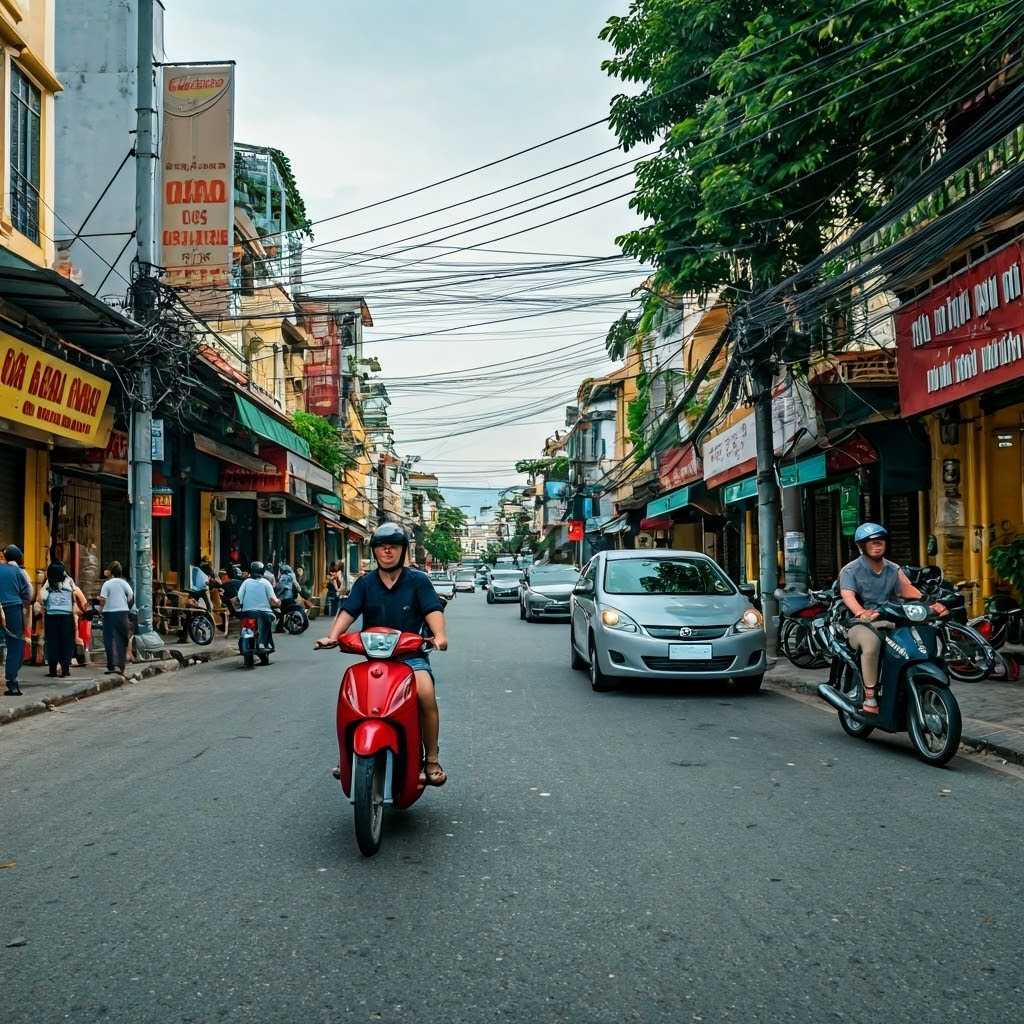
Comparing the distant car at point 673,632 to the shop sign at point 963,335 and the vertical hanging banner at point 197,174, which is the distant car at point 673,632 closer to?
the shop sign at point 963,335

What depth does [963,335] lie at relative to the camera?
12.7 metres

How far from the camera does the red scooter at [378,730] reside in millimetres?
5191

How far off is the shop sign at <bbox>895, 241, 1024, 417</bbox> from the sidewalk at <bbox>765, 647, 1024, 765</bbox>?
336 centimetres

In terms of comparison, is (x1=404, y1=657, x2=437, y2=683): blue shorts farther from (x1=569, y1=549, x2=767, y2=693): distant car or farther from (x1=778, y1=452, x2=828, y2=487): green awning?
(x1=778, y1=452, x2=828, y2=487): green awning

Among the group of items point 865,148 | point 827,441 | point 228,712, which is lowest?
point 228,712

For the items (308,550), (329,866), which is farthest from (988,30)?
(308,550)

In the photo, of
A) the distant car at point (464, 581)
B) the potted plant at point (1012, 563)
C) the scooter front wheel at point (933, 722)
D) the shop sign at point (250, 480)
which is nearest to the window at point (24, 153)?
the shop sign at point (250, 480)

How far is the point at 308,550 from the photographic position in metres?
46.8

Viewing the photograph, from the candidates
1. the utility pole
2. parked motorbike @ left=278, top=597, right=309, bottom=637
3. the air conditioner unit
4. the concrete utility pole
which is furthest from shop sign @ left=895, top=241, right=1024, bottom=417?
the air conditioner unit

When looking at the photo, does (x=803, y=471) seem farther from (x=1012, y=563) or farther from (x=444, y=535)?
(x=444, y=535)

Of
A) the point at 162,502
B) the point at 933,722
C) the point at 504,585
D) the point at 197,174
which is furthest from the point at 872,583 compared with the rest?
the point at 504,585

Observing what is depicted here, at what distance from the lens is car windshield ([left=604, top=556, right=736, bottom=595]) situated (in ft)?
41.7

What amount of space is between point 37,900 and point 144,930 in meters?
0.77

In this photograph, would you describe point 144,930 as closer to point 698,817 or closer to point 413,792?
point 413,792
